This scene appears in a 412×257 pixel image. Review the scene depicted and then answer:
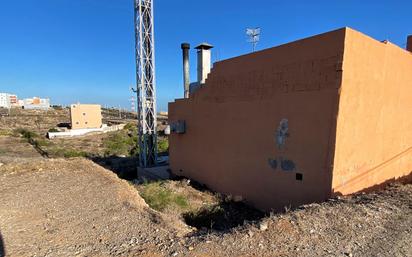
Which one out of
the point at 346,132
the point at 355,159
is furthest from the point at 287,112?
the point at 355,159

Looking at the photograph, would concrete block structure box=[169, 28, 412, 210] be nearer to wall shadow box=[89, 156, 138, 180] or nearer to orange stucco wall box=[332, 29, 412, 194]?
orange stucco wall box=[332, 29, 412, 194]

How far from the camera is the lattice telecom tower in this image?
47.3 feet

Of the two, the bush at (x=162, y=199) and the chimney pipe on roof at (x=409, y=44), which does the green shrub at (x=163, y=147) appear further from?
the chimney pipe on roof at (x=409, y=44)

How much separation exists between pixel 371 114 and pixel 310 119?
1970mm

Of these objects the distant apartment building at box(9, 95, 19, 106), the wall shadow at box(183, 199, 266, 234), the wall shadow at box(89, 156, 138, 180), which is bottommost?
the wall shadow at box(89, 156, 138, 180)

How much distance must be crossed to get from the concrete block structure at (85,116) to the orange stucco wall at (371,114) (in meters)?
41.8

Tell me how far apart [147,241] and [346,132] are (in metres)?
5.15

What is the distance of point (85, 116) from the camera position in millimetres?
43094

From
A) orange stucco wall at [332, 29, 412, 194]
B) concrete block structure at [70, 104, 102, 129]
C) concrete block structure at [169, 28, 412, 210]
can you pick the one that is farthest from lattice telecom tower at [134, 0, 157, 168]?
concrete block structure at [70, 104, 102, 129]

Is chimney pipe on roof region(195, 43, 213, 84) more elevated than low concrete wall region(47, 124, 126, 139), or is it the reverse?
chimney pipe on roof region(195, 43, 213, 84)

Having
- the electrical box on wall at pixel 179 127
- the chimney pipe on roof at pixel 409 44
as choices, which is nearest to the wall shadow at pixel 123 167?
the electrical box on wall at pixel 179 127

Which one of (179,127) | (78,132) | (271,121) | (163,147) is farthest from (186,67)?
(78,132)

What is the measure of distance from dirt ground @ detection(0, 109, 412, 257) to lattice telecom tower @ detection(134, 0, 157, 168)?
795 cm

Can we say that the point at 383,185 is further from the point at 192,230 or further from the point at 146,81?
the point at 146,81
